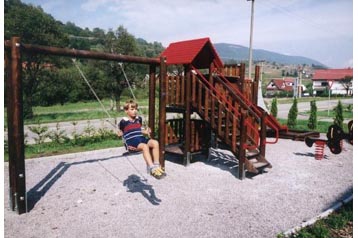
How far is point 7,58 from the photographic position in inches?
219

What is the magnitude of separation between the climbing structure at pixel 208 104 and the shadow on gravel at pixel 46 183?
2.61m

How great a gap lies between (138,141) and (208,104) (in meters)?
3.36

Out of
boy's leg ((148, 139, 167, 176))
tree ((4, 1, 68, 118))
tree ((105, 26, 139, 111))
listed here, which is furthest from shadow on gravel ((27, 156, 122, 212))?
tree ((105, 26, 139, 111))

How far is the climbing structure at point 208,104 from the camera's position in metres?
8.30

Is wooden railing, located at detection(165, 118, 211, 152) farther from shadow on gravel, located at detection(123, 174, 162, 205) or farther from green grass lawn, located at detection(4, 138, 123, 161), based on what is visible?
green grass lawn, located at detection(4, 138, 123, 161)

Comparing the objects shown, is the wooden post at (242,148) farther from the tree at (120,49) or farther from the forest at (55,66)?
the tree at (120,49)

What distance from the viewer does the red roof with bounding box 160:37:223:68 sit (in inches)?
352

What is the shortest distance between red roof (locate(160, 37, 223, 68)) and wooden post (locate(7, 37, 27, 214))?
4.54 metres

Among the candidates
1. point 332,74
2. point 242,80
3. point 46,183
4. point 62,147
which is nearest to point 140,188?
point 46,183

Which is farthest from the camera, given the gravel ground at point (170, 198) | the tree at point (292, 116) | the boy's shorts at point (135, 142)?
the tree at point (292, 116)

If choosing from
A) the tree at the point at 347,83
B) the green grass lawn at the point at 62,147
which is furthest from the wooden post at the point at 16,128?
the tree at the point at 347,83

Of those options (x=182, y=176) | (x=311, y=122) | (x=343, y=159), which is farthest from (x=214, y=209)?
(x=311, y=122)

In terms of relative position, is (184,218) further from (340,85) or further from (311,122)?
(340,85)

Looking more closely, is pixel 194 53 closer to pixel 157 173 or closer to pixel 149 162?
pixel 149 162
